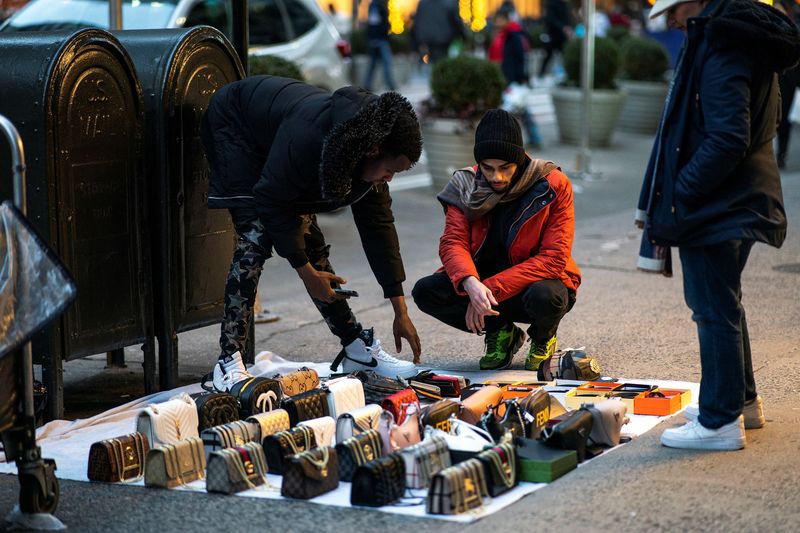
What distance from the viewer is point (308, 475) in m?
3.92

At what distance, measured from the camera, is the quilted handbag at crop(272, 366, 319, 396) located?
504cm

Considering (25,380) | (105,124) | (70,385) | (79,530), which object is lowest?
(70,385)

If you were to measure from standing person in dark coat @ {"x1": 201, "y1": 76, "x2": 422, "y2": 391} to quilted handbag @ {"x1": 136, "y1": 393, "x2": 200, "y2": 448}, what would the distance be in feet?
2.62

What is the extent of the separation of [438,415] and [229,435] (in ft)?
2.43

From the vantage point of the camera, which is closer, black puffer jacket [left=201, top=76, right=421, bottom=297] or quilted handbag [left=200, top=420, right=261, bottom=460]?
quilted handbag [left=200, top=420, right=261, bottom=460]

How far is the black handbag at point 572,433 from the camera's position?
4.23 meters

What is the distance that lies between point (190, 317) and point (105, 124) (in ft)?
3.27

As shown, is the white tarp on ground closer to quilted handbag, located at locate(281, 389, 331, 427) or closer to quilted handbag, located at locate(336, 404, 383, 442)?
quilted handbag, located at locate(336, 404, 383, 442)

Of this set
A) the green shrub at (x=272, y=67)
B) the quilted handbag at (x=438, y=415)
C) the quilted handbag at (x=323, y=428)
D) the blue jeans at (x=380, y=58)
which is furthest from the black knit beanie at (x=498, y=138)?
the blue jeans at (x=380, y=58)

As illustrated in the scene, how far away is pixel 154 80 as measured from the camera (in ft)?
17.6

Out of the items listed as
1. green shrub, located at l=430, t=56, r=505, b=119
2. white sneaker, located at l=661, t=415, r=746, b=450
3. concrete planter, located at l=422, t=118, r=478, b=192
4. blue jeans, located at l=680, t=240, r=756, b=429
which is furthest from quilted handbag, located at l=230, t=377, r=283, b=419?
green shrub, located at l=430, t=56, r=505, b=119

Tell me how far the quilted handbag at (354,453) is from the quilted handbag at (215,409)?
65 cm

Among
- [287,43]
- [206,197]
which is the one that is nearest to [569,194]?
[206,197]

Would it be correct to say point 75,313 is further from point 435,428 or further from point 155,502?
point 435,428
